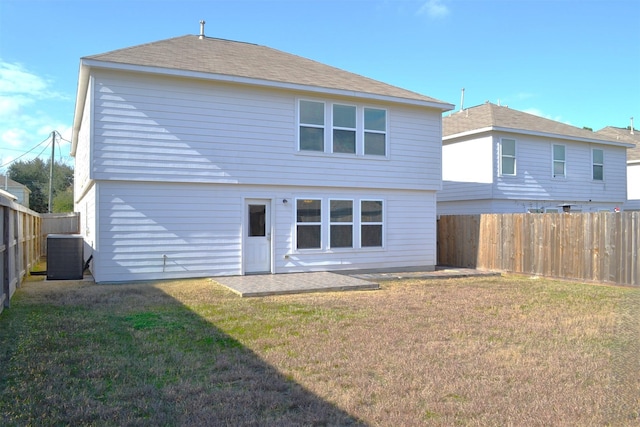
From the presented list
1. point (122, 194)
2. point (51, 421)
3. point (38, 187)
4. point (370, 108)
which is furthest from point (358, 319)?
point (38, 187)

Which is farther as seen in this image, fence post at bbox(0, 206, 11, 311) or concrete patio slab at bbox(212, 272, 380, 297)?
concrete patio slab at bbox(212, 272, 380, 297)

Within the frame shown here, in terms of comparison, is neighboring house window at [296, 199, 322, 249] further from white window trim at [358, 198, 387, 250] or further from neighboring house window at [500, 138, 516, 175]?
neighboring house window at [500, 138, 516, 175]

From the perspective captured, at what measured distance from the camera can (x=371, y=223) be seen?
13.7 meters

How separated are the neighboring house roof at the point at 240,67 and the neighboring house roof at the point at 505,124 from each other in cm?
504

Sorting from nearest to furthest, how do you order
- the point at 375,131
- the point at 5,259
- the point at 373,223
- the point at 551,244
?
the point at 5,259 → the point at 551,244 → the point at 375,131 → the point at 373,223

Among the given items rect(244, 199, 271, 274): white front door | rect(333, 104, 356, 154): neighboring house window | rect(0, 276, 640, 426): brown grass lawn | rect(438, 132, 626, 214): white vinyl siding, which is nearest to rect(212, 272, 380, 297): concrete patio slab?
rect(244, 199, 271, 274): white front door

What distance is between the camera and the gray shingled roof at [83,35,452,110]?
449 inches

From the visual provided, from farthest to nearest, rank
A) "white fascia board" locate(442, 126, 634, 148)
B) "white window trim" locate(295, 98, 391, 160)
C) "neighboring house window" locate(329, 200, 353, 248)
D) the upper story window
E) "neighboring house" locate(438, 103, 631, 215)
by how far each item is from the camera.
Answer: "neighboring house" locate(438, 103, 631, 215) < "white fascia board" locate(442, 126, 634, 148) < "neighboring house window" locate(329, 200, 353, 248) < the upper story window < "white window trim" locate(295, 98, 391, 160)

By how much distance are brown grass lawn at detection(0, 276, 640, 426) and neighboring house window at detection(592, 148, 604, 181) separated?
46.2 feet

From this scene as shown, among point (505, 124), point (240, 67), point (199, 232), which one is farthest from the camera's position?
point (505, 124)

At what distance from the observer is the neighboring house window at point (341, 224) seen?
13172 mm

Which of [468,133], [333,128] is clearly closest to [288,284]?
[333,128]

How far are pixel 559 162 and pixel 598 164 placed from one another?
8.44 ft

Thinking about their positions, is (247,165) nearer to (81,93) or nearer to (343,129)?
(343,129)
